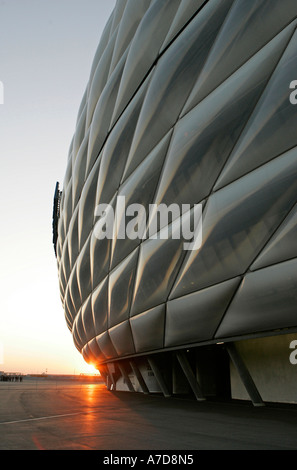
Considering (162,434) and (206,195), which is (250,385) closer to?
(162,434)

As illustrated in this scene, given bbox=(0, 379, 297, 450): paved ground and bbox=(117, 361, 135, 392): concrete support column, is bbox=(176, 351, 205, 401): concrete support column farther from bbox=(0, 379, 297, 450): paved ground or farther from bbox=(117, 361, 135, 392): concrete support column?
bbox=(117, 361, 135, 392): concrete support column

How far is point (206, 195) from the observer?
7641 mm

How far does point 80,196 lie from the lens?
17.8 metres

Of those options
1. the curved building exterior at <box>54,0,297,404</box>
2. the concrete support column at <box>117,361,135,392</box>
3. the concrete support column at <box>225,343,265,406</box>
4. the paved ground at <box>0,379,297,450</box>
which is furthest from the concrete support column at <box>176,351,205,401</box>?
the concrete support column at <box>117,361,135,392</box>

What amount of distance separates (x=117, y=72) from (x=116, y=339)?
Result: 33.9 ft

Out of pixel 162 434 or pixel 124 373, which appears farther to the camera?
pixel 124 373

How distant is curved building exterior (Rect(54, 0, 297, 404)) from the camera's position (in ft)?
20.4

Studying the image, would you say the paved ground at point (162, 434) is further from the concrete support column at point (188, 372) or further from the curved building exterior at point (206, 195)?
the concrete support column at point (188, 372)

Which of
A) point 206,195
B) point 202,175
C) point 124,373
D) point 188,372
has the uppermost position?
point 202,175

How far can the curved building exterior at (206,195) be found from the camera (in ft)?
20.4

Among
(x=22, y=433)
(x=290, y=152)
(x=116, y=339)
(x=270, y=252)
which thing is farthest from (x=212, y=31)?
(x=116, y=339)

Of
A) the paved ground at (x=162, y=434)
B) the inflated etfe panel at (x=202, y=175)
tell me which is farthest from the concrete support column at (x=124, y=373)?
the paved ground at (x=162, y=434)

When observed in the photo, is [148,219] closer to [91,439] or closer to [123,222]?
[123,222]

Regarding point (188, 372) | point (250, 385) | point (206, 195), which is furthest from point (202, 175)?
point (188, 372)
